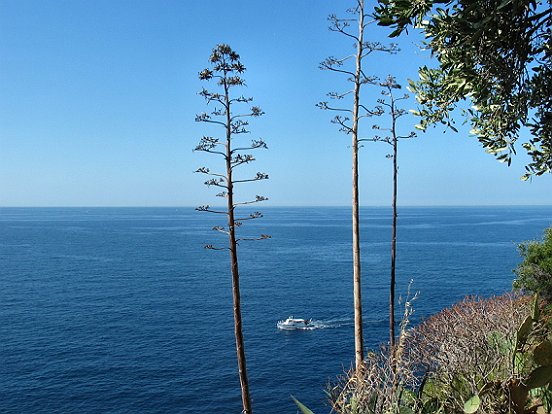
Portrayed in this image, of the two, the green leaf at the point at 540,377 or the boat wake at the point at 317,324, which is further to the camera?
the boat wake at the point at 317,324

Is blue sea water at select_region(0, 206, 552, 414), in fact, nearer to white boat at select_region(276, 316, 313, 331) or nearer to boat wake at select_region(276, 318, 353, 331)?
boat wake at select_region(276, 318, 353, 331)

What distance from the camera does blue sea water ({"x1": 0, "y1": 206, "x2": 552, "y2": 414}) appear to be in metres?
36.3

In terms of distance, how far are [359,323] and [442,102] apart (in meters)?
8.08

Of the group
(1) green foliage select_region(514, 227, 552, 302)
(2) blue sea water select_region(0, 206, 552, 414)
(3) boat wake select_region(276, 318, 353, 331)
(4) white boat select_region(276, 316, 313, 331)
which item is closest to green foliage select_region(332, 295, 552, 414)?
(1) green foliage select_region(514, 227, 552, 302)

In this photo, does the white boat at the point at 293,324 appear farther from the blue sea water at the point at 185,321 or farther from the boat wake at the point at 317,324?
the blue sea water at the point at 185,321

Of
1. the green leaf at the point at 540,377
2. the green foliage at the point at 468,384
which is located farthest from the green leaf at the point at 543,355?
the green leaf at the point at 540,377

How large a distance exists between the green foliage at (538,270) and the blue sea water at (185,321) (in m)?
15.3

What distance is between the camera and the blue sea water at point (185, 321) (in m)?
36.3

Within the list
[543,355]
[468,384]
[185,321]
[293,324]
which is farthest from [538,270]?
[185,321]

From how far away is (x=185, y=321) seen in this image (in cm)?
5459

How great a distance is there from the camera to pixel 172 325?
2100 inches

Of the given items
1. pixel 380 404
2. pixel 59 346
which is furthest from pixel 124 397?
pixel 380 404

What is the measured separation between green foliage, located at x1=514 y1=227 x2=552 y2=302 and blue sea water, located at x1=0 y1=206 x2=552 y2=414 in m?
15.3

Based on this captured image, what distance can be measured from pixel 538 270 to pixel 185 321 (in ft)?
120
